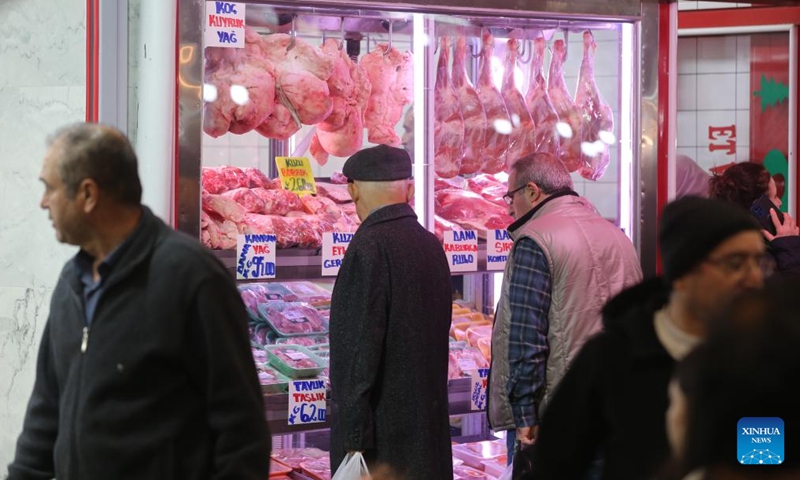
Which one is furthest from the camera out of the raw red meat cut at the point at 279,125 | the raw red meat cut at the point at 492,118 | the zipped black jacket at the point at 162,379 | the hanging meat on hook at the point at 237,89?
the raw red meat cut at the point at 492,118

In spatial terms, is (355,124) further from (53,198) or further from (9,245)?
(53,198)

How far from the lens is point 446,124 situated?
5094 mm

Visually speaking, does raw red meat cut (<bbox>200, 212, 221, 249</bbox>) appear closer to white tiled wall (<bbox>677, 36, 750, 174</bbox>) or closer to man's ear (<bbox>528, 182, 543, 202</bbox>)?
man's ear (<bbox>528, 182, 543, 202</bbox>)

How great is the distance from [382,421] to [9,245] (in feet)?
5.45

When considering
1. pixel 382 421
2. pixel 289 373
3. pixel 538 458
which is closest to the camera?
pixel 538 458

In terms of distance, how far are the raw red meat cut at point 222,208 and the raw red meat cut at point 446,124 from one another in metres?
1.02

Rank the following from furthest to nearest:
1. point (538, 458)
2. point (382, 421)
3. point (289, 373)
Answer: point (289, 373)
point (382, 421)
point (538, 458)

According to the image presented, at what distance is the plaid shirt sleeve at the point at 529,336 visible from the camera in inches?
161

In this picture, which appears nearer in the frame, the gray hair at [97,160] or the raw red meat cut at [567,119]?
the gray hair at [97,160]

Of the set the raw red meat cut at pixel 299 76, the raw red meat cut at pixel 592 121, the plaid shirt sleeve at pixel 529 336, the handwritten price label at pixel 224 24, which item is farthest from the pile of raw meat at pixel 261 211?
the raw red meat cut at pixel 592 121

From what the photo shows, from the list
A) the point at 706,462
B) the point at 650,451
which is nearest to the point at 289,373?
the point at 650,451

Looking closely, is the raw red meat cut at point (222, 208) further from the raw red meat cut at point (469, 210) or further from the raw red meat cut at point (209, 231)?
the raw red meat cut at point (469, 210)

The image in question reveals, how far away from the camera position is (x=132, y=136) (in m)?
4.34

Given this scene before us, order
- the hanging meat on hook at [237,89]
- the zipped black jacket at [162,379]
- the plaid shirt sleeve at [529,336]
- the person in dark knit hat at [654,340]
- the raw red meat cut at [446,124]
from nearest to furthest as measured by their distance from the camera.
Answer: the person in dark knit hat at [654,340], the zipped black jacket at [162,379], the plaid shirt sleeve at [529,336], the hanging meat on hook at [237,89], the raw red meat cut at [446,124]
